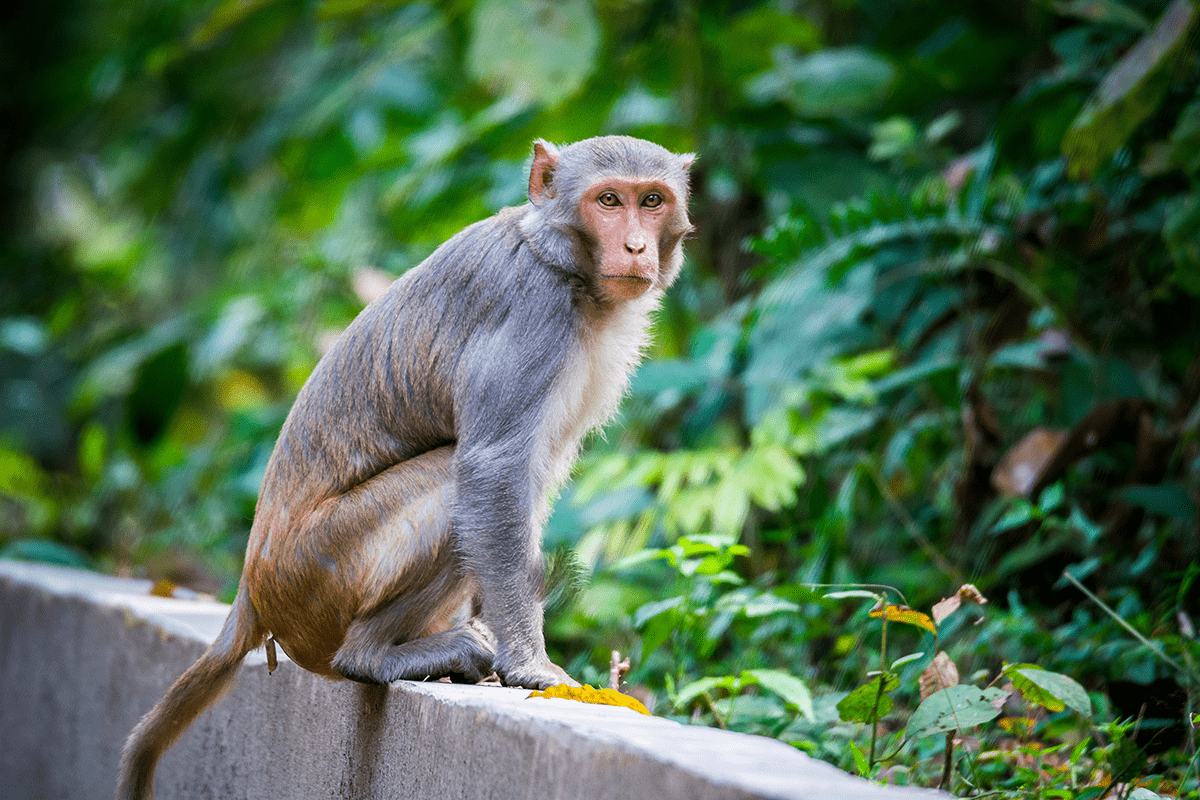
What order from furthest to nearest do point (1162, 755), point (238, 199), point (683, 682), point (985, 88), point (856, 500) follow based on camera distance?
point (238, 199)
point (985, 88)
point (856, 500)
point (683, 682)
point (1162, 755)

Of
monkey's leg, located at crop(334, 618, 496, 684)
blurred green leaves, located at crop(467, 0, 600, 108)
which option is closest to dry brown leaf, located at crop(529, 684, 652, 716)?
monkey's leg, located at crop(334, 618, 496, 684)

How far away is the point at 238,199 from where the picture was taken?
11016mm

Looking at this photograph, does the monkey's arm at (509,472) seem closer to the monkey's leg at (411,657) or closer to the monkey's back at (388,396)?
the monkey's back at (388,396)

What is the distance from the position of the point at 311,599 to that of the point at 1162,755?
2.84 meters

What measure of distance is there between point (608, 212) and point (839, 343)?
3.08 meters

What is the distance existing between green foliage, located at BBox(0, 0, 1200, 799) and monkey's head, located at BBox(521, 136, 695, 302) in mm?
914

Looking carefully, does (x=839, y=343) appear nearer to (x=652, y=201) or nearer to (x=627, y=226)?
(x=652, y=201)

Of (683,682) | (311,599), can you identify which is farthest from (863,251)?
(311,599)

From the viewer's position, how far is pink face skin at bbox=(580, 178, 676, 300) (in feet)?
10.2

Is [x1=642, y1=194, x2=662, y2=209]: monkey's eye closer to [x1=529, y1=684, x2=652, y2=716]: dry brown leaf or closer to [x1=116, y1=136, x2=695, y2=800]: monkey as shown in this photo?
[x1=116, y1=136, x2=695, y2=800]: monkey

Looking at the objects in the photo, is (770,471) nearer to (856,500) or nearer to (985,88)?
(856,500)

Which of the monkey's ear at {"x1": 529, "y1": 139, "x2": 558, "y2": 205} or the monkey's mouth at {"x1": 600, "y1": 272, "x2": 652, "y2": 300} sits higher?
the monkey's ear at {"x1": 529, "y1": 139, "x2": 558, "y2": 205}

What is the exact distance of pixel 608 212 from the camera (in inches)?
125

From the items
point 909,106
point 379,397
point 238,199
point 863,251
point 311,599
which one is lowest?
point 311,599
